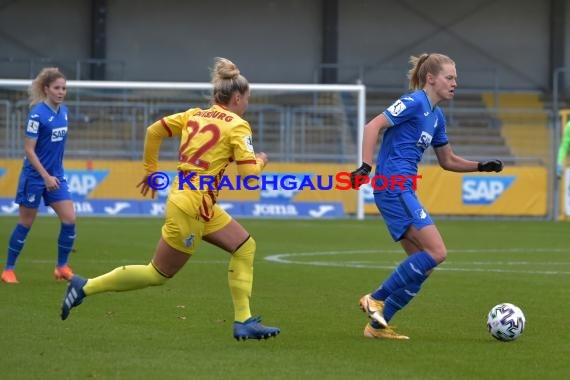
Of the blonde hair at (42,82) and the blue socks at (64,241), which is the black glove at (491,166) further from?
the blue socks at (64,241)

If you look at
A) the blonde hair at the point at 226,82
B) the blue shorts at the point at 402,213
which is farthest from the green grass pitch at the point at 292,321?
the blonde hair at the point at 226,82

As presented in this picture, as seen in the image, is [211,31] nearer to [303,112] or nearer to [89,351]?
[303,112]

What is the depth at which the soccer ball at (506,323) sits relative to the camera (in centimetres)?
824

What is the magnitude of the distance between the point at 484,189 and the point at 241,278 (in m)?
20.7

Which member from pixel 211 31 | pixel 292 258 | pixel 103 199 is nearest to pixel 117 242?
pixel 292 258

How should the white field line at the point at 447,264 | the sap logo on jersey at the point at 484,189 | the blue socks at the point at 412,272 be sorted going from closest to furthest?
the blue socks at the point at 412,272, the white field line at the point at 447,264, the sap logo on jersey at the point at 484,189

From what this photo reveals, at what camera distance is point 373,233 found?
21.7 meters

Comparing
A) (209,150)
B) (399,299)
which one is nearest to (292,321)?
(399,299)

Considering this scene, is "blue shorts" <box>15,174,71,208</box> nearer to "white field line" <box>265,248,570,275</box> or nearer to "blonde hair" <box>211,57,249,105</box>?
"white field line" <box>265,248,570,275</box>

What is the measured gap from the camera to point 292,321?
9367 millimetres

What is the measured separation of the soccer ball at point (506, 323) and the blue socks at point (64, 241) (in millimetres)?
5520

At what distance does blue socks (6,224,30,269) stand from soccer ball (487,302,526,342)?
19.3ft

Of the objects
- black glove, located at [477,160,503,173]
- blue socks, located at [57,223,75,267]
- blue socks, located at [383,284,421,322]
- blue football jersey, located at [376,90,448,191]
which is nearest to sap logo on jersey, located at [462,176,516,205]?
blue socks, located at [57,223,75,267]

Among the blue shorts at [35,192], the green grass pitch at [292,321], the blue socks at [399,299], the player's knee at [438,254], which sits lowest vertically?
the green grass pitch at [292,321]
